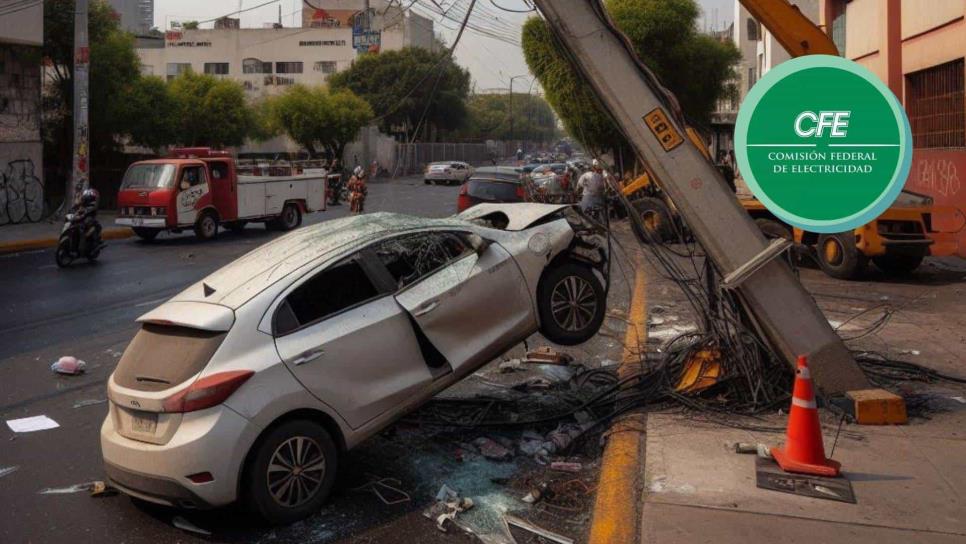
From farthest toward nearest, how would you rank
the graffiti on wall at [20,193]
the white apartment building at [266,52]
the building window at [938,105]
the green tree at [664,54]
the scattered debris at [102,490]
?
1. the white apartment building at [266,52]
2. the green tree at [664,54]
3. the graffiti on wall at [20,193]
4. the building window at [938,105]
5. the scattered debris at [102,490]

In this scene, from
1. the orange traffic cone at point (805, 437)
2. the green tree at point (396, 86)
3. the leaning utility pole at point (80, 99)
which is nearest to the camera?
the orange traffic cone at point (805, 437)

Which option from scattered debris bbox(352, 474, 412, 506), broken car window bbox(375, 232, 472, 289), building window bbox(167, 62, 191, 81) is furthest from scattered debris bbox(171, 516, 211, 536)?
building window bbox(167, 62, 191, 81)

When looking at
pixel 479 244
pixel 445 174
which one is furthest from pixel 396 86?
pixel 479 244

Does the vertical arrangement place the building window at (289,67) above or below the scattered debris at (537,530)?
above

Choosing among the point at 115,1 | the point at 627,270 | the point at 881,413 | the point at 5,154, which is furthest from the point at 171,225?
the point at 115,1

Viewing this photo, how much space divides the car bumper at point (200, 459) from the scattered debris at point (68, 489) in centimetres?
105

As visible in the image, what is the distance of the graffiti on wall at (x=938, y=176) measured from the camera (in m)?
17.9

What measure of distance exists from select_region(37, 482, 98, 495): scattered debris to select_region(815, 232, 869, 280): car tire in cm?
1177

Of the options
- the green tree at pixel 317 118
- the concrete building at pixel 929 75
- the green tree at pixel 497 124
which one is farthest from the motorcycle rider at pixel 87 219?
the green tree at pixel 497 124

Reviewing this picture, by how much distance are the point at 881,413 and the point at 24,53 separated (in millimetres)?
26452

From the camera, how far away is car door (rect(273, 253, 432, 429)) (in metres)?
5.54

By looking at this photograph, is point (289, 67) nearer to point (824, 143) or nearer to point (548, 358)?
point (548, 358)

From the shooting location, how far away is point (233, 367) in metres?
5.24

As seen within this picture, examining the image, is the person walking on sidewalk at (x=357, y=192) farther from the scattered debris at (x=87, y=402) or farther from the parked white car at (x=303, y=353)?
the parked white car at (x=303, y=353)
